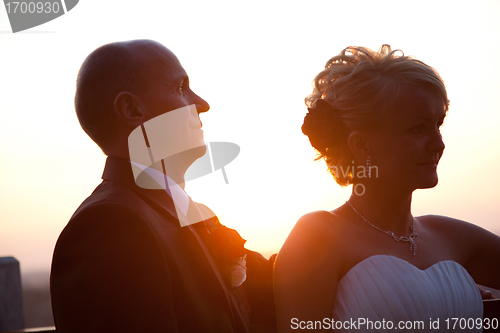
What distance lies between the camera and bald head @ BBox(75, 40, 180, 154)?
181 centimetres

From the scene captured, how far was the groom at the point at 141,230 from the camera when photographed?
1.50 metres

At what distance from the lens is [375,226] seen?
2658mm

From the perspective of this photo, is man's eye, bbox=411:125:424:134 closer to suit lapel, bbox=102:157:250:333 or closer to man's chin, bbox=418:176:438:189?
man's chin, bbox=418:176:438:189

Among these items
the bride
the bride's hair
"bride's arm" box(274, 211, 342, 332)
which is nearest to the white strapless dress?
the bride

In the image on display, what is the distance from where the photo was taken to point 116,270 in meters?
1.52

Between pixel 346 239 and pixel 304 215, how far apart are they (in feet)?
1.02

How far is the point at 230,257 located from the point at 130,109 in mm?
875

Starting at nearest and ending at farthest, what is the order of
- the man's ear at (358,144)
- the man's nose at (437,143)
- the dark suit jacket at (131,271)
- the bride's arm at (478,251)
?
1. the dark suit jacket at (131,271)
2. the man's nose at (437,143)
3. the man's ear at (358,144)
4. the bride's arm at (478,251)

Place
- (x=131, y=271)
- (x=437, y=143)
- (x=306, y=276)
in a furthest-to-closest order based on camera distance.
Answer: (x=437, y=143), (x=306, y=276), (x=131, y=271)

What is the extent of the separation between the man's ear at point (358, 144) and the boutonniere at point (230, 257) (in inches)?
41.9

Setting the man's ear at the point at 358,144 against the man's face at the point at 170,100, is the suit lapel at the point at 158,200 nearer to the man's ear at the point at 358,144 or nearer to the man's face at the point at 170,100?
the man's face at the point at 170,100

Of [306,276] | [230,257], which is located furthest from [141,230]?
[306,276]

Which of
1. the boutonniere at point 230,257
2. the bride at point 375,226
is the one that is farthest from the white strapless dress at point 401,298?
the boutonniere at point 230,257

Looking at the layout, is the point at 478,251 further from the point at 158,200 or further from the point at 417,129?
the point at 158,200
